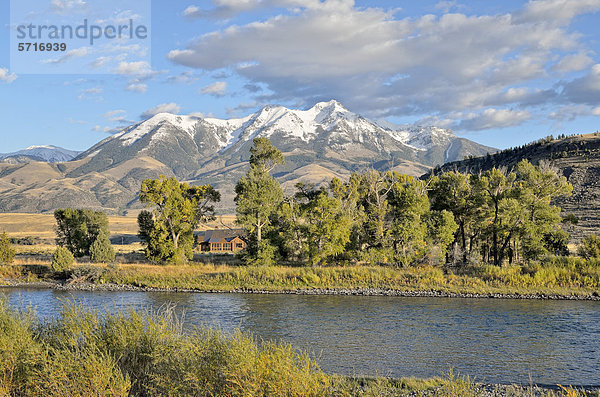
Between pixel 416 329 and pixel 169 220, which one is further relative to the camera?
pixel 169 220

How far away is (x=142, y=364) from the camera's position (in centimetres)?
1238

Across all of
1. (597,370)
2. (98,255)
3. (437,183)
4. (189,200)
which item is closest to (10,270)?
(98,255)

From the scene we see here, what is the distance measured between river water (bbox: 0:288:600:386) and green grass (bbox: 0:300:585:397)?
1.22m

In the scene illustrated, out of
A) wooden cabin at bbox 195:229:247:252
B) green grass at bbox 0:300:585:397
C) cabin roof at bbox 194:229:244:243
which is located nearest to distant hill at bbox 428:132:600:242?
wooden cabin at bbox 195:229:247:252

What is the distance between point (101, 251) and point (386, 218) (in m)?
33.3

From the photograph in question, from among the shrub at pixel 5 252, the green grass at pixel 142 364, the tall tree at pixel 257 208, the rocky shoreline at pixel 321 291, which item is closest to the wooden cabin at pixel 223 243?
the tall tree at pixel 257 208

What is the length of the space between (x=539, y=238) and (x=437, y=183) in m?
11.8

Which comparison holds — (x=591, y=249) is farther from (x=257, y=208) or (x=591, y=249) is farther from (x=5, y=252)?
(x=5, y=252)

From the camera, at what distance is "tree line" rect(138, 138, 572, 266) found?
4803 centimetres

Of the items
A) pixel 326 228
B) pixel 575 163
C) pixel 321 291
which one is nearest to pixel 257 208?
pixel 326 228

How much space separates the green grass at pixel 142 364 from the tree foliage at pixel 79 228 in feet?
179

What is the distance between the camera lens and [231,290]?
46375 millimetres

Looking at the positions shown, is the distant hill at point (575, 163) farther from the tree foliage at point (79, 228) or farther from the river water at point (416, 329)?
the tree foliage at point (79, 228)

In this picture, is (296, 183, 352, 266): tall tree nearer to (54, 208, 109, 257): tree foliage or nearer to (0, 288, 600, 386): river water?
(0, 288, 600, 386): river water
